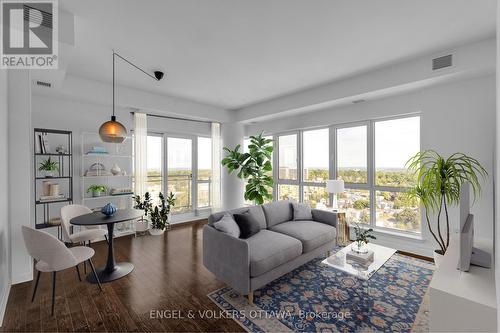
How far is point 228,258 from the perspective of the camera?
2.45m

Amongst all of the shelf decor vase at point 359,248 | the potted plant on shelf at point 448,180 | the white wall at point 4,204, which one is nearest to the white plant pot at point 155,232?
the white wall at point 4,204

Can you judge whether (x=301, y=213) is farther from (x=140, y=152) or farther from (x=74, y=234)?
(x=140, y=152)

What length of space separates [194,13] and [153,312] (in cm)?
295

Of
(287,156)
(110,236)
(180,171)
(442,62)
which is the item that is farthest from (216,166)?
(442,62)

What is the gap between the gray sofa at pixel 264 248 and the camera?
2303 millimetres

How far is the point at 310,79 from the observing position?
12.6 feet

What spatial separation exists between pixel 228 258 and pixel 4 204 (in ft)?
8.24

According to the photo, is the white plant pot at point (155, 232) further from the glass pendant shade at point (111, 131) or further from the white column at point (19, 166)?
the glass pendant shade at point (111, 131)

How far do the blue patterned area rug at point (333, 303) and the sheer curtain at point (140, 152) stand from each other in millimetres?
3146

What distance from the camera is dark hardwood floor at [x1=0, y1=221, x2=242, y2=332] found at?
6.59 feet

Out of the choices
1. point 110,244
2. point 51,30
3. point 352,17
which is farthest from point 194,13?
point 110,244

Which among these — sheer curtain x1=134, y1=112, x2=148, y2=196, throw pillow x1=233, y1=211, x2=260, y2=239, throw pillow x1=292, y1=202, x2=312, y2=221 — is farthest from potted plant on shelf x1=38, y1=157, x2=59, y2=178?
throw pillow x1=292, y1=202, x2=312, y2=221

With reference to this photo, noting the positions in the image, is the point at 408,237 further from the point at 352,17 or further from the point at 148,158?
the point at 148,158

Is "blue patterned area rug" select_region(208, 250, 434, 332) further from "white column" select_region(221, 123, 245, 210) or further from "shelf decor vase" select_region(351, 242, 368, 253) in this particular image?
"white column" select_region(221, 123, 245, 210)
